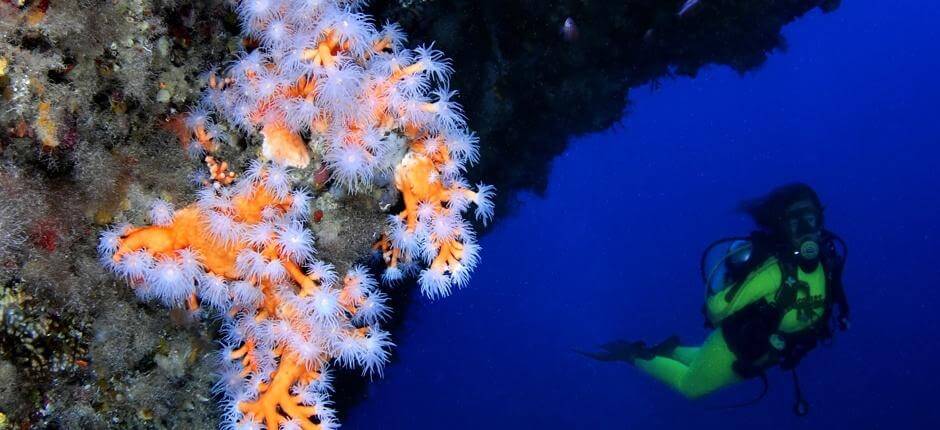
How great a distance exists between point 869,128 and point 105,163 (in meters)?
113

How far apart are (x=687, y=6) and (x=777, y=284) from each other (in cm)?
422

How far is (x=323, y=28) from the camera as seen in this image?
2424mm

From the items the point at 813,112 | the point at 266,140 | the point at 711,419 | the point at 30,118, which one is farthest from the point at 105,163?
the point at 813,112

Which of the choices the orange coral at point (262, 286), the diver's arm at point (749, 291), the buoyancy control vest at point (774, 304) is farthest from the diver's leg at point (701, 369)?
the orange coral at point (262, 286)

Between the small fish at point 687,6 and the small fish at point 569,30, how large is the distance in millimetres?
1495

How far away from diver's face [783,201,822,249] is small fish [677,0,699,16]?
3.31m

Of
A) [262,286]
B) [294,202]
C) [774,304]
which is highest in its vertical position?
[774,304]

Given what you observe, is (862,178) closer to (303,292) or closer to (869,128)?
(869,128)

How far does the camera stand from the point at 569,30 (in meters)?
A: 5.56

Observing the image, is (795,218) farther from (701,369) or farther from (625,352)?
(625,352)

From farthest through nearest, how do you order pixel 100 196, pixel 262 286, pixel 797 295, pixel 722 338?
pixel 722 338, pixel 797 295, pixel 262 286, pixel 100 196

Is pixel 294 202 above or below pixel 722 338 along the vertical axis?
below

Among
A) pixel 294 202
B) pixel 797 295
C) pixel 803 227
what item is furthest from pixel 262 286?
pixel 797 295

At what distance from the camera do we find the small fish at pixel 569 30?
17.9ft
